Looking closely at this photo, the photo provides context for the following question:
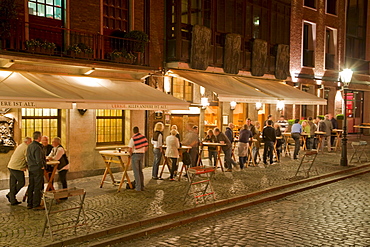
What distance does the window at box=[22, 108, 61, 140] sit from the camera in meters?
12.0

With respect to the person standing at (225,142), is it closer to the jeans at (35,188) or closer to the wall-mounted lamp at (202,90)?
the wall-mounted lamp at (202,90)

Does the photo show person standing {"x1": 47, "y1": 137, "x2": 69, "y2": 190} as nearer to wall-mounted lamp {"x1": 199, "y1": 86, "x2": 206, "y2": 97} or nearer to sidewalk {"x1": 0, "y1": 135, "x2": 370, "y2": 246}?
sidewalk {"x1": 0, "y1": 135, "x2": 370, "y2": 246}

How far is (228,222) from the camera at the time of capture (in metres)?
8.62

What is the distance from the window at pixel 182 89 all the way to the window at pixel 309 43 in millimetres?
9647

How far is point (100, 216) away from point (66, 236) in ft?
4.41

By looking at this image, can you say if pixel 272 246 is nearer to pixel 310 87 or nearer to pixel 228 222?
pixel 228 222

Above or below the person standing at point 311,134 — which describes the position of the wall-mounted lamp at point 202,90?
above

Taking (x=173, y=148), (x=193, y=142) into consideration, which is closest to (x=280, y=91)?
(x=193, y=142)

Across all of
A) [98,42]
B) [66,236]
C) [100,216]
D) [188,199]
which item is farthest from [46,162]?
[98,42]

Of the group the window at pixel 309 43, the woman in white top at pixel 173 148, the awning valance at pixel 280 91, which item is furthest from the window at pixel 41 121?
the window at pixel 309 43

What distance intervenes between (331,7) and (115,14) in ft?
54.8

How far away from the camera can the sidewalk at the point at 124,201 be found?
24.7 ft

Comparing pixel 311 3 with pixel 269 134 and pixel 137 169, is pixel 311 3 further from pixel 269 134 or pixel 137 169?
pixel 137 169

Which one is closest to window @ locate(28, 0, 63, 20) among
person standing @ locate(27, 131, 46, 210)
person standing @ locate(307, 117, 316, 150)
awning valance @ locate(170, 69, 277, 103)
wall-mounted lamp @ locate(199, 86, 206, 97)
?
awning valance @ locate(170, 69, 277, 103)
